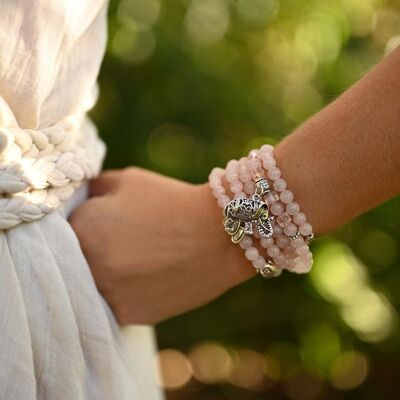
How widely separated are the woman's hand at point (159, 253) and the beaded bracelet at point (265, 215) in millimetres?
23

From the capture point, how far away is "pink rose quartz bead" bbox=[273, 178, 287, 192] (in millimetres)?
812

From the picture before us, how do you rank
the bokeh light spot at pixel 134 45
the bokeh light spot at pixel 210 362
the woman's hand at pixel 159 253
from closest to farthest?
the woman's hand at pixel 159 253 → the bokeh light spot at pixel 134 45 → the bokeh light spot at pixel 210 362

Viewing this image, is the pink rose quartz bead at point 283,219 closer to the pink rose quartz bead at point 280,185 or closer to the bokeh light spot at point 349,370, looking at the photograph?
the pink rose quartz bead at point 280,185

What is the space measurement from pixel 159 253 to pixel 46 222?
0.15 meters

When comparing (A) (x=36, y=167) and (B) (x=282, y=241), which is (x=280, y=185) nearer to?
(B) (x=282, y=241)

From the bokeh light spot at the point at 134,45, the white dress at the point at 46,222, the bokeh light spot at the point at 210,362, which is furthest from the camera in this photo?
the bokeh light spot at the point at 210,362

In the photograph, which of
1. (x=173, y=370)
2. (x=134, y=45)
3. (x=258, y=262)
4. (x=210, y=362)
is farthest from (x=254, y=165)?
(x=173, y=370)

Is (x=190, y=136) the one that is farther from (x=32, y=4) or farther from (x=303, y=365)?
(x=32, y=4)

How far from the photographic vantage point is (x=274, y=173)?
0.82 meters

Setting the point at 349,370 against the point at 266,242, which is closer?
the point at 266,242

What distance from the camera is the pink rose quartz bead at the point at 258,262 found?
2.74 feet

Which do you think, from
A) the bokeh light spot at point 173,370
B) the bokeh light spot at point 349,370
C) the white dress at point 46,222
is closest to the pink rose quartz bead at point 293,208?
the white dress at point 46,222

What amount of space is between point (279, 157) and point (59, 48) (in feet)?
0.97

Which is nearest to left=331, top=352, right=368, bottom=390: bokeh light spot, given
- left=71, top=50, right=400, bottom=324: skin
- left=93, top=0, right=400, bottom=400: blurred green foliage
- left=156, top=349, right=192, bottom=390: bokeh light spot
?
left=93, top=0, right=400, bottom=400: blurred green foliage
